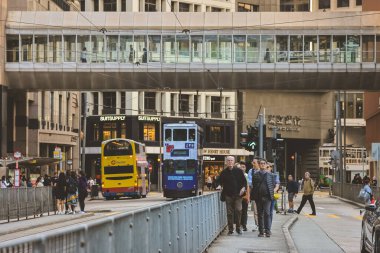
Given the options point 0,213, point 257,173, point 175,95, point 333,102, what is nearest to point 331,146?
point 333,102

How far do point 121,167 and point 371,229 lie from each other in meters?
38.6

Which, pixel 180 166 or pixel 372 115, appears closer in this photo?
pixel 180 166

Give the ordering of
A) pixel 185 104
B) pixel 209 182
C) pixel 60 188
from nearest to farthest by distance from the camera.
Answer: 1. pixel 60 188
2. pixel 209 182
3. pixel 185 104

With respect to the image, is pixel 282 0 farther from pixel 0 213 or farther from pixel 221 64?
pixel 0 213

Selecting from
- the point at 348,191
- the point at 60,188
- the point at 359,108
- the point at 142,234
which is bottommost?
the point at 348,191

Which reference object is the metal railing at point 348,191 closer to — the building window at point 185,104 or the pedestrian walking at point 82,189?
the pedestrian walking at point 82,189

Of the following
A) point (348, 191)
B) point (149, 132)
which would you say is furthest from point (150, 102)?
point (348, 191)

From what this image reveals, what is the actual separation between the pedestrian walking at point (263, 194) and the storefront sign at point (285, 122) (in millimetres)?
74135

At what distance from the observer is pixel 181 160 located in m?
46.3

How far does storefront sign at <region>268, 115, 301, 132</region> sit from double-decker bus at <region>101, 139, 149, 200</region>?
43314mm

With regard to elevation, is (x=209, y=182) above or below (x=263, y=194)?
below

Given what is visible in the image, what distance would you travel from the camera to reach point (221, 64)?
5253 centimetres

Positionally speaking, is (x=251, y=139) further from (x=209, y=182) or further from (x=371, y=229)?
(x=209, y=182)

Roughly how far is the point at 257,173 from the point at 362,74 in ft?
114
